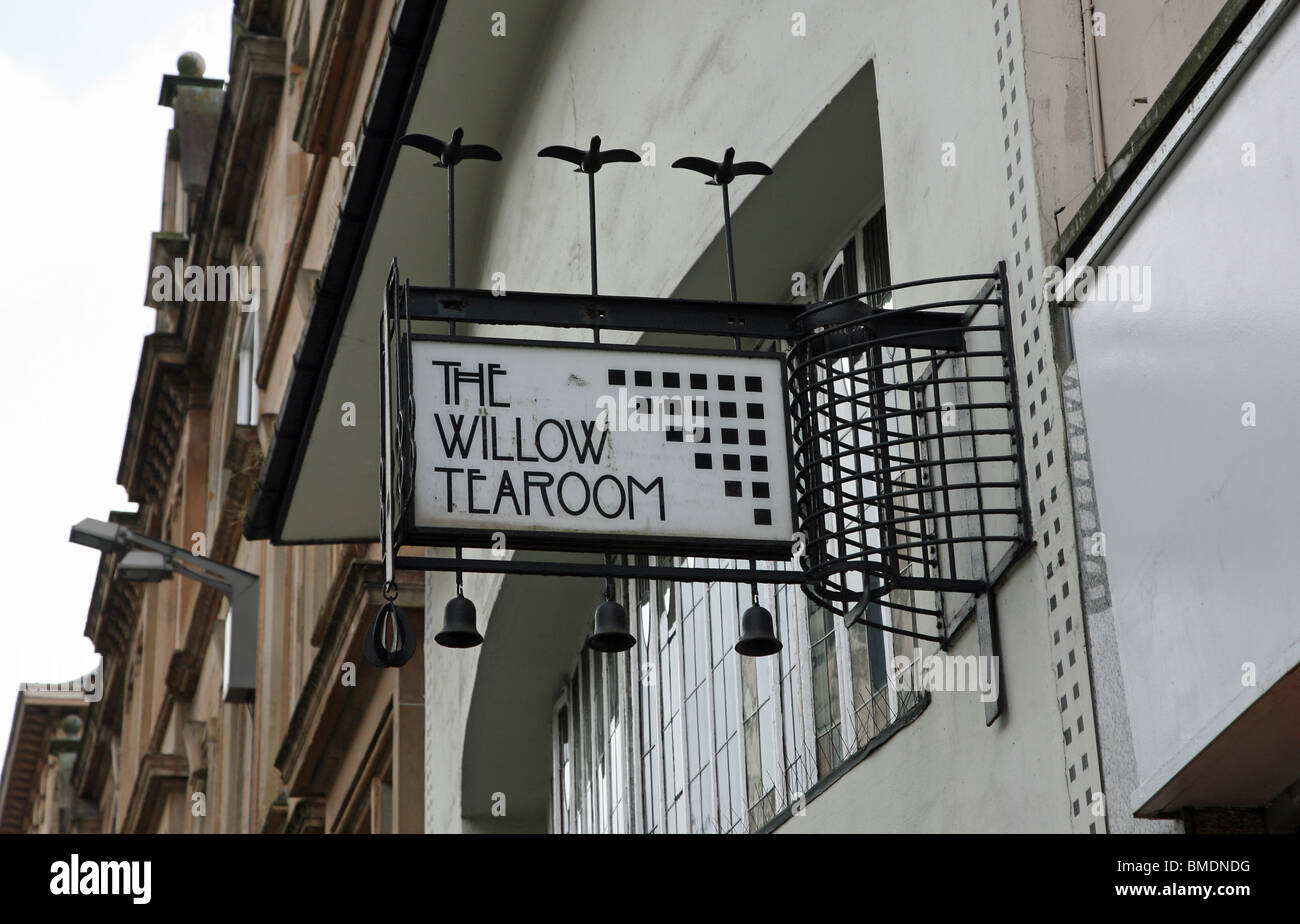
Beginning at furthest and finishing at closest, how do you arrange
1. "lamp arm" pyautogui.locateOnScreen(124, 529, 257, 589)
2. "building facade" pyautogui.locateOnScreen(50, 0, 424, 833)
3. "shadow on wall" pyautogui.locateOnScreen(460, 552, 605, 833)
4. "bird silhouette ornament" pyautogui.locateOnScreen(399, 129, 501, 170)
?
"lamp arm" pyautogui.locateOnScreen(124, 529, 257, 589), "building facade" pyautogui.locateOnScreen(50, 0, 424, 833), "shadow on wall" pyautogui.locateOnScreen(460, 552, 605, 833), "bird silhouette ornament" pyautogui.locateOnScreen(399, 129, 501, 170)

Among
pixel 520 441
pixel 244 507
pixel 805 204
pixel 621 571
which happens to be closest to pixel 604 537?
pixel 621 571

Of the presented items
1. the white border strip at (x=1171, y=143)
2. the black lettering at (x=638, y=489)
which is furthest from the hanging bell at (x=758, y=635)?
the white border strip at (x=1171, y=143)

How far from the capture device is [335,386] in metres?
14.9

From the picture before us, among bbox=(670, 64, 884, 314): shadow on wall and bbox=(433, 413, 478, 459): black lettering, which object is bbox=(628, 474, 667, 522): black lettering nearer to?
bbox=(433, 413, 478, 459): black lettering

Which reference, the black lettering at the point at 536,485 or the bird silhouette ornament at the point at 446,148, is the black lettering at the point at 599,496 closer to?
the black lettering at the point at 536,485

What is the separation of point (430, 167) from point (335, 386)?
2095 mm

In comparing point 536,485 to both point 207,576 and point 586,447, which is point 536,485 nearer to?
point 586,447

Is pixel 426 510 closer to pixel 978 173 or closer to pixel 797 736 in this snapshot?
pixel 978 173

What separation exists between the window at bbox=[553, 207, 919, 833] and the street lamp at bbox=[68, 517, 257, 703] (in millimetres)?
9214

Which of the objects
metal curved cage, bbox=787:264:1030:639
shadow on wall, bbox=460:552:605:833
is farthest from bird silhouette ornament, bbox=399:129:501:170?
shadow on wall, bbox=460:552:605:833

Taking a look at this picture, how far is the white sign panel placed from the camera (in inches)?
238

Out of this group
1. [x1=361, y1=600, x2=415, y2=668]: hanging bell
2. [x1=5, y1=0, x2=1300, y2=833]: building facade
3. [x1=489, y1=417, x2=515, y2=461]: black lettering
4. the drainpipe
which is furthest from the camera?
[x1=361, y1=600, x2=415, y2=668]: hanging bell

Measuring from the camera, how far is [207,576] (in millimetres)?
23438
